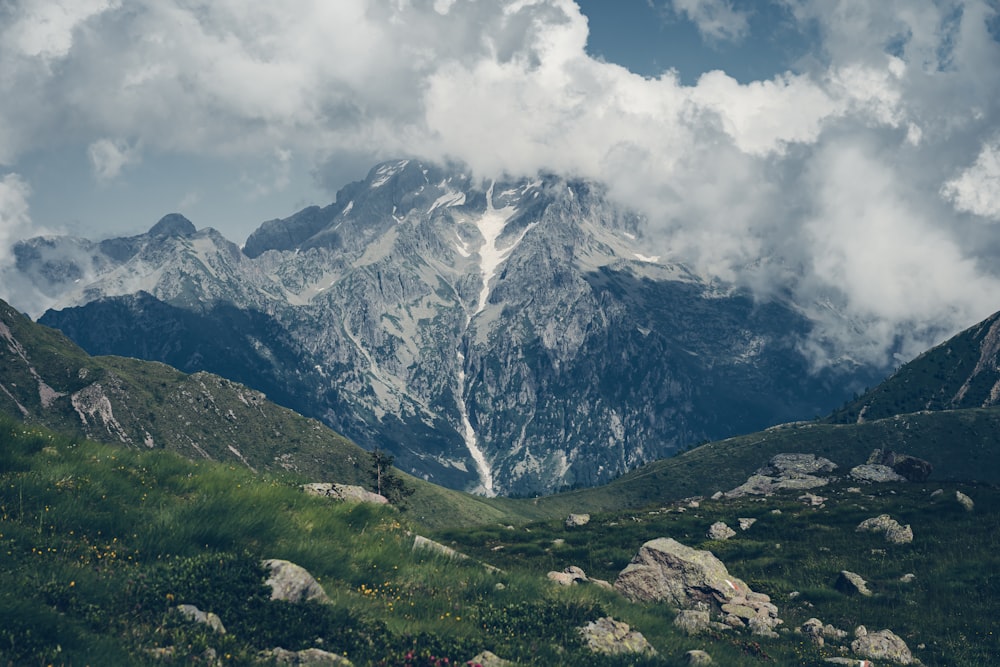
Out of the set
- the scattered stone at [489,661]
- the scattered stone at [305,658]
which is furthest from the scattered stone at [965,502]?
the scattered stone at [305,658]

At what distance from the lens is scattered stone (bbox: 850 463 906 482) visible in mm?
97331

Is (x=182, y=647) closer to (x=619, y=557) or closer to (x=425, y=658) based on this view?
(x=425, y=658)

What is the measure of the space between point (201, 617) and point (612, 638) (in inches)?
337

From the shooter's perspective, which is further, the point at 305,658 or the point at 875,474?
the point at 875,474

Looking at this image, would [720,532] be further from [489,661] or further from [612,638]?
[489,661]

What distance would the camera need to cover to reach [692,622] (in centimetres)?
2228

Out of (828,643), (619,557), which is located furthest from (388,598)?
(619,557)

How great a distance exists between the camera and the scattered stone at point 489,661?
13469mm

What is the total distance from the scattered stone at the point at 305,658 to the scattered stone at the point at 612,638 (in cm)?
546

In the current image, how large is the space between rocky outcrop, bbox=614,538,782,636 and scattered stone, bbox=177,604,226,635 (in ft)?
66.0

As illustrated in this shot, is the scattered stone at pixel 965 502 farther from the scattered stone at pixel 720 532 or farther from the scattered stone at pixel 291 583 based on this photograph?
the scattered stone at pixel 291 583

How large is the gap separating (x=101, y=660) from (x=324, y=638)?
3860mm

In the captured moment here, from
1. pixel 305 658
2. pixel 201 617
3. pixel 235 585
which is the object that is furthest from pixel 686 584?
pixel 201 617

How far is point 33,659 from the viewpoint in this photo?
1047 centimetres
